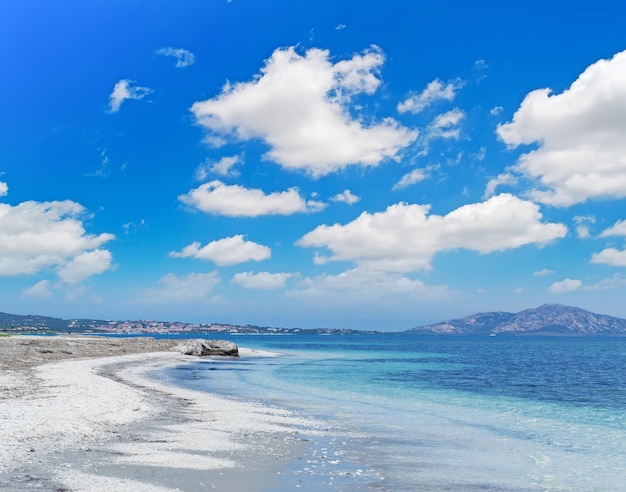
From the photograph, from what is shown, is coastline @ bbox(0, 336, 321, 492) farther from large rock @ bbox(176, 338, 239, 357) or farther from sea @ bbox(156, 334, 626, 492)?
large rock @ bbox(176, 338, 239, 357)

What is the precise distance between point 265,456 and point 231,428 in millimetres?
6281

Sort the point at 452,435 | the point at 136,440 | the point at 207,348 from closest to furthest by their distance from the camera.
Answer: the point at 136,440, the point at 452,435, the point at 207,348

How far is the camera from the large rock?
105 meters

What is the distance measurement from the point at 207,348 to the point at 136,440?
88.2 meters

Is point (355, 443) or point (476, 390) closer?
point (355, 443)

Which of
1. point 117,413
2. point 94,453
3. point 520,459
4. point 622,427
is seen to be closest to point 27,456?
point 94,453

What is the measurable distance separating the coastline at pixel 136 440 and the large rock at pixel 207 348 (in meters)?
68.1

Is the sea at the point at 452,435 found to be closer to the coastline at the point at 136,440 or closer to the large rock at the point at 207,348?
the coastline at the point at 136,440

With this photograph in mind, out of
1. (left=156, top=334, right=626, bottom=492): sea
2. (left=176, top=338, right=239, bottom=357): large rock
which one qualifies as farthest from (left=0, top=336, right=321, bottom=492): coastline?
(left=176, top=338, right=239, bottom=357): large rock

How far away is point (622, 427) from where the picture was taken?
102 feet

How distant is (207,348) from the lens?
107188 mm

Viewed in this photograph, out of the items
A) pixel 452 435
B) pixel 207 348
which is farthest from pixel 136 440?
pixel 207 348

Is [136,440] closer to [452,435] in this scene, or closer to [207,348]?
[452,435]

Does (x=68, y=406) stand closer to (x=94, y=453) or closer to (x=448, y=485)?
(x=94, y=453)
